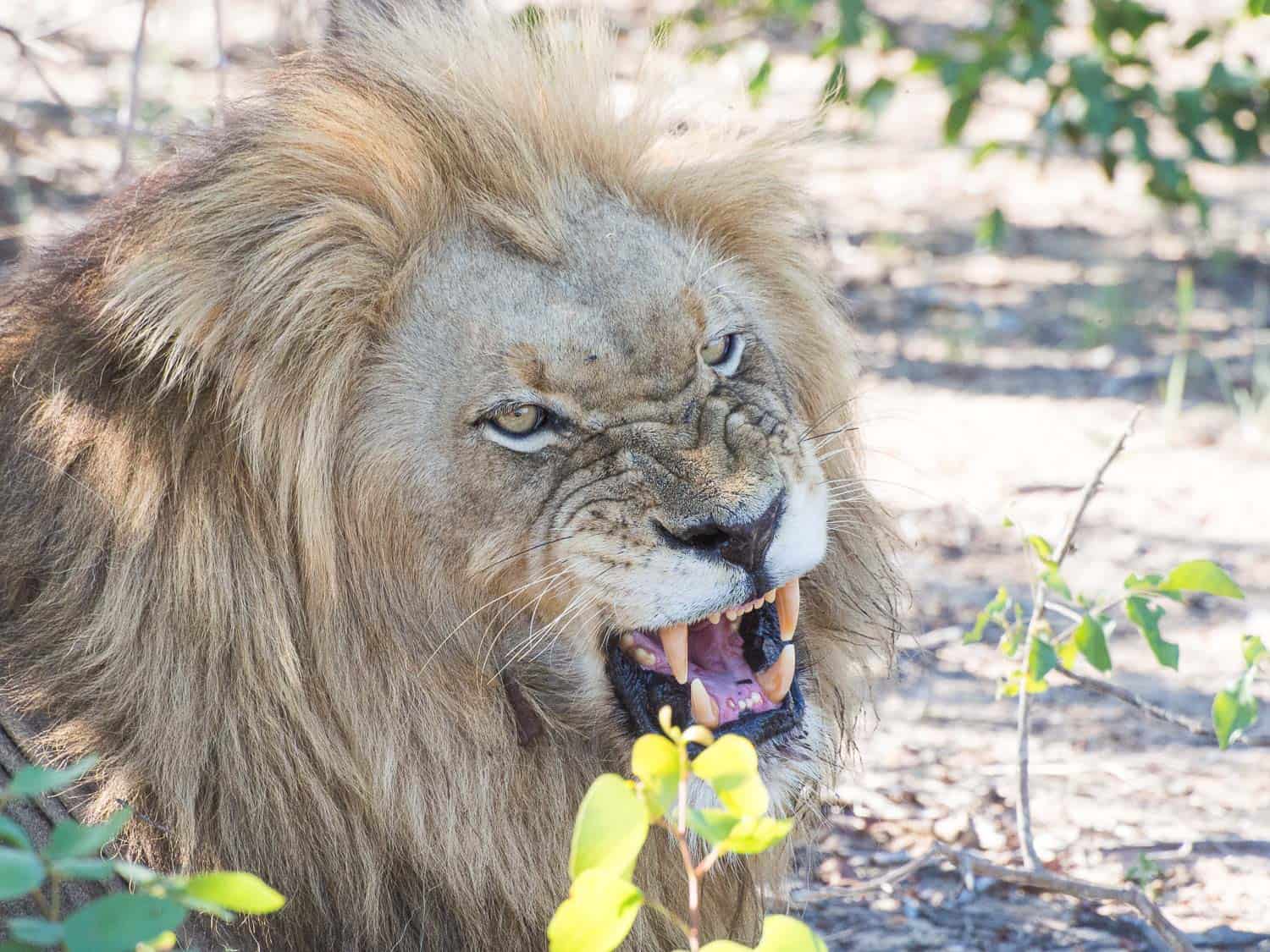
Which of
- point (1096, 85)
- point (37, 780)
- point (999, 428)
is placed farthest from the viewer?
point (999, 428)

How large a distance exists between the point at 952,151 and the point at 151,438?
7.07 meters

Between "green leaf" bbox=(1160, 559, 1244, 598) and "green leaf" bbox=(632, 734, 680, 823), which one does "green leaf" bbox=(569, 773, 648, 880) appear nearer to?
"green leaf" bbox=(632, 734, 680, 823)

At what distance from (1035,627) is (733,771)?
1389 mm

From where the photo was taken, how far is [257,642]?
2344mm

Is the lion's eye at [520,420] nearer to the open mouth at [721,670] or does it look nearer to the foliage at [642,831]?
the open mouth at [721,670]

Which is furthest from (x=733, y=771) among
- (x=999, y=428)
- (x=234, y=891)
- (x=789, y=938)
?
(x=999, y=428)

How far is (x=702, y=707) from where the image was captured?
7.85 ft

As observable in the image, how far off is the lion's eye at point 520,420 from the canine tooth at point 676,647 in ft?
1.21

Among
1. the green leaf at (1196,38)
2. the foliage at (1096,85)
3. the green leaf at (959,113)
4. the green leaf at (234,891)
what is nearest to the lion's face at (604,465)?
the green leaf at (234,891)

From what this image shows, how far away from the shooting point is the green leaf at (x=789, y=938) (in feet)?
4.68

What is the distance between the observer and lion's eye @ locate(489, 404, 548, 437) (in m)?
2.37

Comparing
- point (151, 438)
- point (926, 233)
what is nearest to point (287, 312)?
point (151, 438)

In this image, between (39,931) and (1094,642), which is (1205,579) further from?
(39,931)

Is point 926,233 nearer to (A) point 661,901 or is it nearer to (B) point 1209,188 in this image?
(B) point 1209,188
